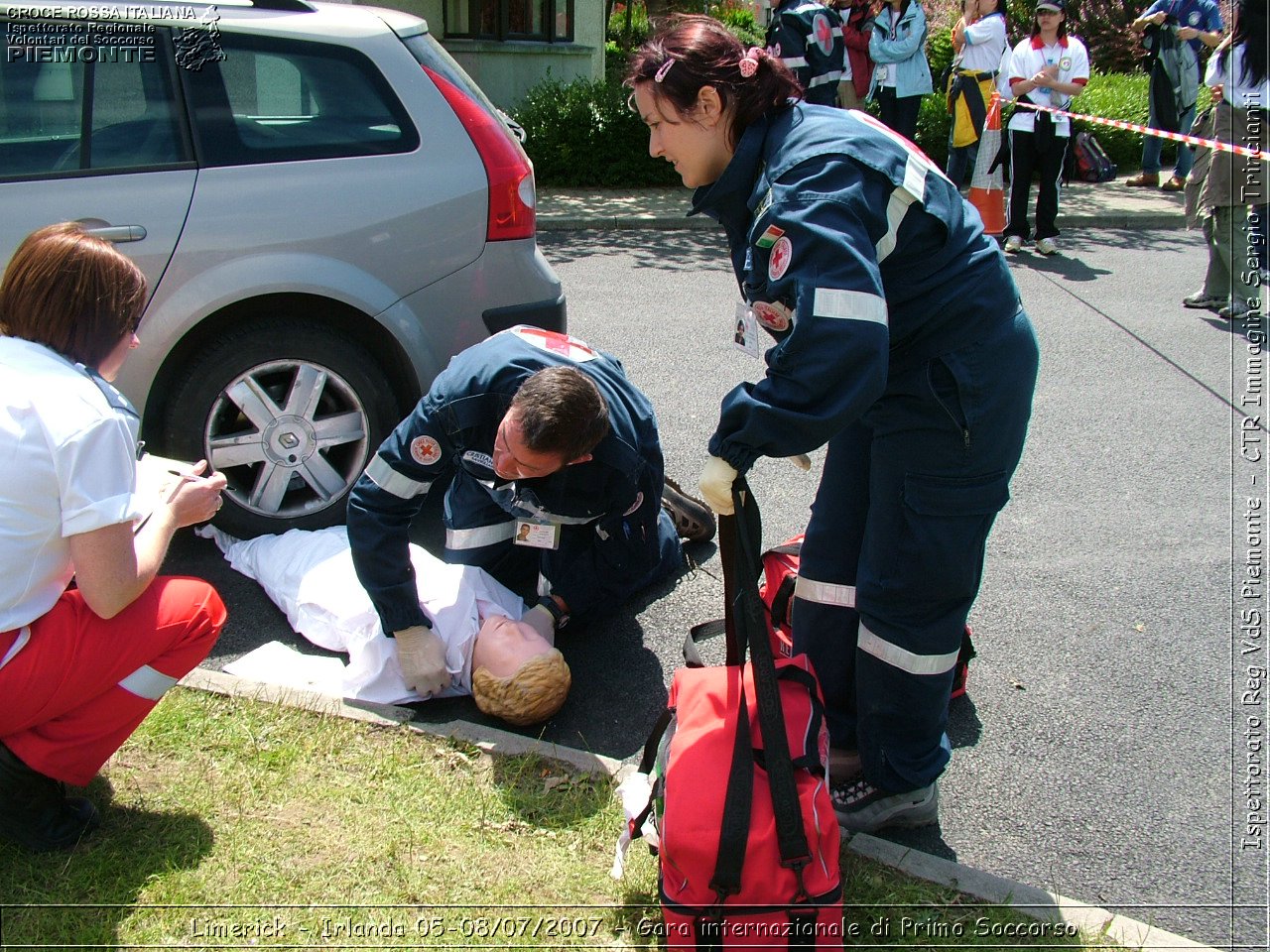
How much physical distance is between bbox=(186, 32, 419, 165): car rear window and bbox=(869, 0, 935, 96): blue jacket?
23.0 ft

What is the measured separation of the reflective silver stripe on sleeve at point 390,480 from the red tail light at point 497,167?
121 cm

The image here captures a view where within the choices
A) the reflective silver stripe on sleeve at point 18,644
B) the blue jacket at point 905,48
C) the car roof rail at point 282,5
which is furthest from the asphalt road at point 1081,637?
the blue jacket at point 905,48

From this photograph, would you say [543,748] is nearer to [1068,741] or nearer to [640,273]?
[1068,741]

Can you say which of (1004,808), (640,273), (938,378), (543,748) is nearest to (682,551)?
(543,748)

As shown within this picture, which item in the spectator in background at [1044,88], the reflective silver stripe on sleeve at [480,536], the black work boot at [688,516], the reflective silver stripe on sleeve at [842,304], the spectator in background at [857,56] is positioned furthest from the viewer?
the spectator in background at [857,56]

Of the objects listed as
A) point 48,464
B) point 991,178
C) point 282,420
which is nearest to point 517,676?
point 48,464

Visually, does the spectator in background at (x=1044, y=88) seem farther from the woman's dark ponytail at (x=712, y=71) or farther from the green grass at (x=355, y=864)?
the green grass at (x=355, y=864)

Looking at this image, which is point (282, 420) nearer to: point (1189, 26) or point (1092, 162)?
point (1092, 162)

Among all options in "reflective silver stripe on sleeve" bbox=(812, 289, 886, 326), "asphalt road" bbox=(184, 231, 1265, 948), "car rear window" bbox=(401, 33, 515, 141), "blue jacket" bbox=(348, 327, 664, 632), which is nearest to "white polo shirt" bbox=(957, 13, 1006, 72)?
"asphalt road" bbox=(184, 231, 1265, 948)

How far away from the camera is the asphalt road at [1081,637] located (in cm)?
265

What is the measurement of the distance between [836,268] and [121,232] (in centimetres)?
252

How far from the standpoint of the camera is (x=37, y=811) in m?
2.35

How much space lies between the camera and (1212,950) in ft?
7.48

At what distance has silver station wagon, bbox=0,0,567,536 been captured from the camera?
347cm
